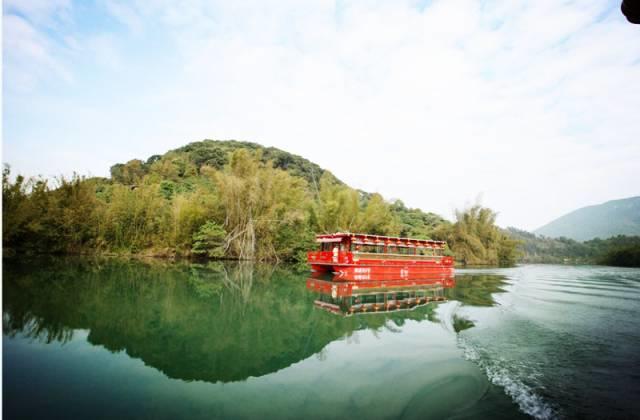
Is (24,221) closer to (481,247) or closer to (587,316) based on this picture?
(587,316)

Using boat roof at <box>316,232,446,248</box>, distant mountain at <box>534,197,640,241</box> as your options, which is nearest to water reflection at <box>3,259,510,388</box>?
boat roof at <box>316,232,446,248</box>

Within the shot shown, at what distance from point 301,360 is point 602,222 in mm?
201143

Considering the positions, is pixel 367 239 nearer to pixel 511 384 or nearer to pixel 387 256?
pixel 387 256

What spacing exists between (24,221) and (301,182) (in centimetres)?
1580

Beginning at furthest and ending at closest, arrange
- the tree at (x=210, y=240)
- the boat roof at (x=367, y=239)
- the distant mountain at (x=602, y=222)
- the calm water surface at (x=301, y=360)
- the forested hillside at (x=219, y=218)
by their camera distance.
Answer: the distant mountain at (x=602, y=222) → the tree at (x=210, y=240) → the forested hillside at (x=219, y=218) → the boat roof at (x=367, y=239) → the calm water surface at (x=301, y=360)

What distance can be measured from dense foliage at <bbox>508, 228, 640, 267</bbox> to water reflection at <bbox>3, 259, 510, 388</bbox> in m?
31.9

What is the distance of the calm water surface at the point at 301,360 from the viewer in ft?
8.90

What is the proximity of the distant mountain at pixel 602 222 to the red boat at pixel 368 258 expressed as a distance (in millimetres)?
138185

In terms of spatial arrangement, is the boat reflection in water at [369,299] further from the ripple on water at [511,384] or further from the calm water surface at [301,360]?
the ripple on water at [511,384]

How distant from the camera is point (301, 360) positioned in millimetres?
3842

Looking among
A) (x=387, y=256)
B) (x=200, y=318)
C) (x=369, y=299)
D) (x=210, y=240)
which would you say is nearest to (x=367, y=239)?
(x=387, y=256)

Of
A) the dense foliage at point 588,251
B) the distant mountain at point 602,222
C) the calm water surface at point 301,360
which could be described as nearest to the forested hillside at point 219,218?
the calm water surface at point 301,360

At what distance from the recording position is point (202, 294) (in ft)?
26.1

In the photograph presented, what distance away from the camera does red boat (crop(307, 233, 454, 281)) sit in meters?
13.2
